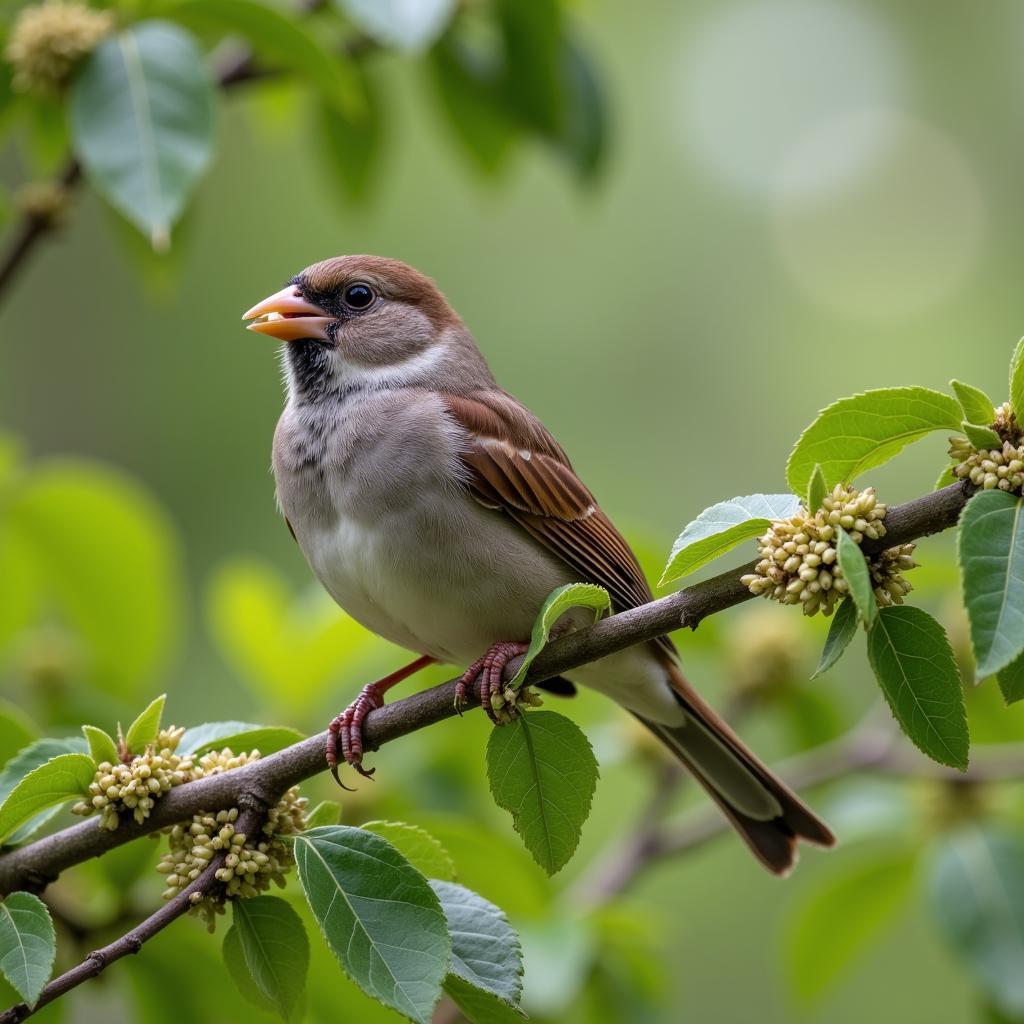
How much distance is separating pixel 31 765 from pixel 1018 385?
1.75 m

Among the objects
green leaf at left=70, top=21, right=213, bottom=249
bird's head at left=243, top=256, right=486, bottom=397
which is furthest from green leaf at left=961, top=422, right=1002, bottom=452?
bird's head at left=243, top=256, right=486, bottom=397

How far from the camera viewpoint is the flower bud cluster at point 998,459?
1.91m

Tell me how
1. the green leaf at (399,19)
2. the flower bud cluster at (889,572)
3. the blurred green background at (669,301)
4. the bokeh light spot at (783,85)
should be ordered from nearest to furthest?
the flower bud cluster at (889,572) < the green leaf at (399,19) < the blurred green background at (669,301) < the bokeh light spot at (783,85)

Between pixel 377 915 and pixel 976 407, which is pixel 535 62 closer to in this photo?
pixel 976 407

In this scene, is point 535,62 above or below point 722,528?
above

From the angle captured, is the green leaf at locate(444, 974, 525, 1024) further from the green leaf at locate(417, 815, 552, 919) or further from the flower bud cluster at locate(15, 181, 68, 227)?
the flower bud cluster at locate(15, 181, 68, 227)

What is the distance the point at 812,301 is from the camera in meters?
10.2

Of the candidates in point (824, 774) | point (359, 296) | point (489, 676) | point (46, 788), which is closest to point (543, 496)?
point (489, 676)

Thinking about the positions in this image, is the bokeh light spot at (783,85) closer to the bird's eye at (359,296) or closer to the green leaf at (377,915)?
the bird's eye at (359,296)

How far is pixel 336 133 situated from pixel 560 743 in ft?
8.77

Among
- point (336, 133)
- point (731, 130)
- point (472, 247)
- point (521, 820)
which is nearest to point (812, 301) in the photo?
point (731, 130)

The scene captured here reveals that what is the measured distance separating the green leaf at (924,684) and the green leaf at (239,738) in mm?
1042

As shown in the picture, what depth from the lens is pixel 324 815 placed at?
2.34m

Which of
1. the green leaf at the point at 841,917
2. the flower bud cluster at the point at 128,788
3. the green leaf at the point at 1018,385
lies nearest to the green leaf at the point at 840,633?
the green leaf at the point at 1018,385
